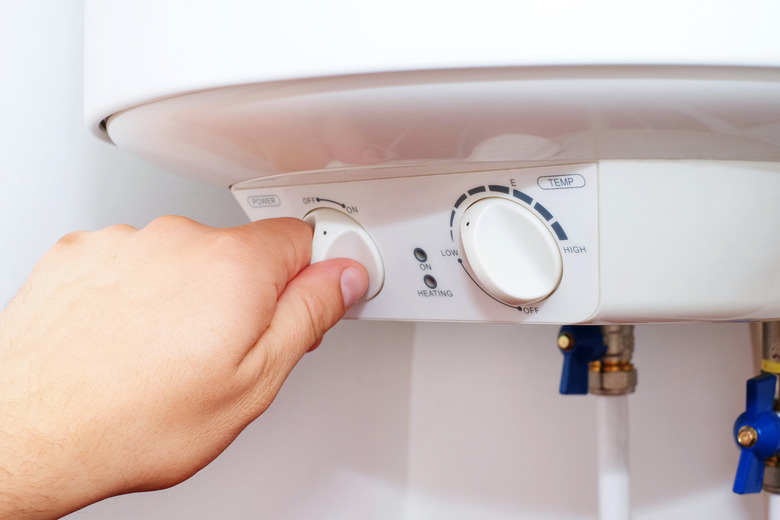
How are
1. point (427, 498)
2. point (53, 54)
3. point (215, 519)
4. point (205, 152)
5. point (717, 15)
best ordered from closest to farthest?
point (717, 15) → point (205, 152) → point (53, 54) → point (215, 519) → point (427, 498)

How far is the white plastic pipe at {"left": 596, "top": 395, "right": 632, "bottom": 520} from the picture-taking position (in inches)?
26.4

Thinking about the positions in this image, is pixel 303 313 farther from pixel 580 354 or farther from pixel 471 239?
pixel 580 354

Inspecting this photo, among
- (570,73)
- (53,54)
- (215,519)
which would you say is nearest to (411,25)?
(570,73)

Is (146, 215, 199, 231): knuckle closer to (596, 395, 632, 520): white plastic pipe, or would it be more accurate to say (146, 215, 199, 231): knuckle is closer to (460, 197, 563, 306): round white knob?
(460, 197, 563, 306): round white knob

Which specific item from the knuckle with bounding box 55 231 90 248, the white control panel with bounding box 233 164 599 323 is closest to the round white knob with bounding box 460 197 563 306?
the white control panel with bounding box 233 164 599 323

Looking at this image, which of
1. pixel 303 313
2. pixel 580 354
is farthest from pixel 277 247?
pixel 580 354

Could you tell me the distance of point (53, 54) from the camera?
55 centimetres

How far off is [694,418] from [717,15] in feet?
1.91

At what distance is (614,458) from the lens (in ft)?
2.20

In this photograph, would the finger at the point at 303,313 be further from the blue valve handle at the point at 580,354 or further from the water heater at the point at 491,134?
the blue valve handle at the point at 580,354

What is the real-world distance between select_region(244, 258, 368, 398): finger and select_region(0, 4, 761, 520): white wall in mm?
254

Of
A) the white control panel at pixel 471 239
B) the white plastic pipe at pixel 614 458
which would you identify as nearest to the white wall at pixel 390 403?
the white plastic pipe at pixel 614 458

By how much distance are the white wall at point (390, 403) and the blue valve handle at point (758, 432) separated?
0.17m

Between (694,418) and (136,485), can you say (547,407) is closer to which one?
(694,418)
